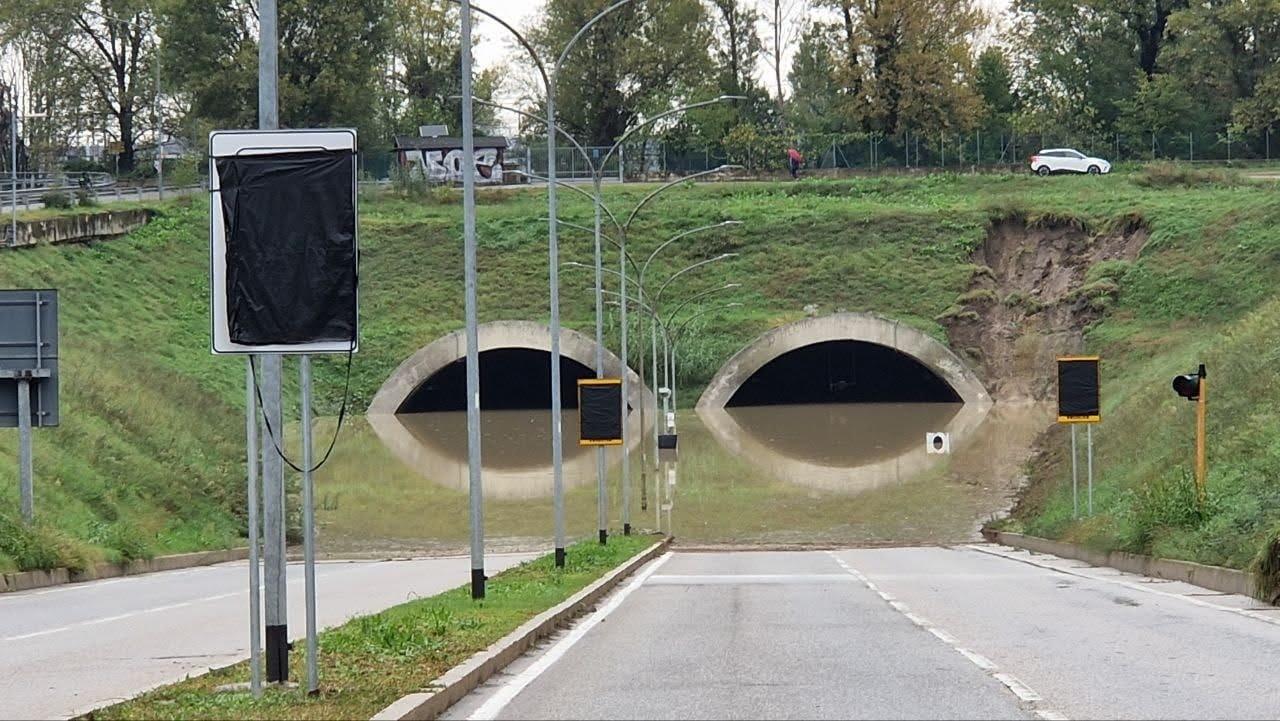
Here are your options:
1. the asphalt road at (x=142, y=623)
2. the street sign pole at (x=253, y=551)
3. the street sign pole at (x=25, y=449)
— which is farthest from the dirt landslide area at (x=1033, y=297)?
the street sign pole at (x=253, y=551)

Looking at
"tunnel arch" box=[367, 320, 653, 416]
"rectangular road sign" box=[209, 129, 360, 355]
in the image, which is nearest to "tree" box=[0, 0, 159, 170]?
"tunnel arch" box=[367, 320, 653, 416]

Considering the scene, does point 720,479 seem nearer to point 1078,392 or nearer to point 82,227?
point 1078,392

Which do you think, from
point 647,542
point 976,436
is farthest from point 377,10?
point 647,542

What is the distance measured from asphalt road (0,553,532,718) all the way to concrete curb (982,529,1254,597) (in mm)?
10128

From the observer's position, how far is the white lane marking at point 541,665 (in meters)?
11.6

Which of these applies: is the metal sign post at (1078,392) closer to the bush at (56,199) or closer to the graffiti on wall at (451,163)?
the bush at (56,199)

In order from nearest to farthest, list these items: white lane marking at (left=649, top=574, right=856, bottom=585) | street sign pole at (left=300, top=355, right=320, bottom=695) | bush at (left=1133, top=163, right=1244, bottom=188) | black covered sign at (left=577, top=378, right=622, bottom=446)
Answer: street sign pole at (left=300, top=355, right=320, bottom=695) → white lane marking at (left=649, top=574, right=856, bottom=585) → black covered sign at (left=577, top=378, right=622, bottom=446) → bush at (left=1133, top=163, right=1244, bottom=188)

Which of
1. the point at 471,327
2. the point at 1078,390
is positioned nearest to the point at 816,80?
the point at 1078,390

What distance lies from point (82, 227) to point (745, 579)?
52.7m

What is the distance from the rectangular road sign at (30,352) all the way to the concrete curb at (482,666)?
42.6 ft

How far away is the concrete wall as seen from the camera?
219 feet

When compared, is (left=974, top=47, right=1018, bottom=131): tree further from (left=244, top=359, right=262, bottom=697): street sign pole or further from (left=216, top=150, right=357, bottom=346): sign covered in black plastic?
(left=216, top=150, right=357, bottom=346): sign covered in black plastic

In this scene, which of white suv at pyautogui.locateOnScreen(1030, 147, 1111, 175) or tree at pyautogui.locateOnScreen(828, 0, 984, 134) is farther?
tree at pyautogui.locateOnScreen(828, 0, 984, 134)

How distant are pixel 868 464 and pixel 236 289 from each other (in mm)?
47581
